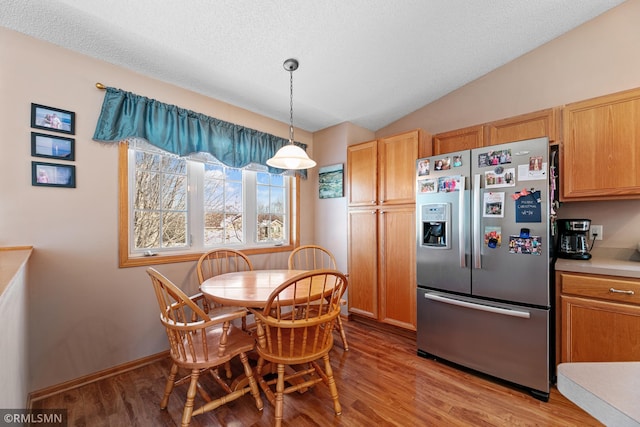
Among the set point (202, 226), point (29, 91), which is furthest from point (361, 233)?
point (29, 91)

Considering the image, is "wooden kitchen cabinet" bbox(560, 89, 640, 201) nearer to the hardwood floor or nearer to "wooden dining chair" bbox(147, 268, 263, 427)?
the hardwood floor

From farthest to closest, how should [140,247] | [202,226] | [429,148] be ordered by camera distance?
[429,148] → [202,226] → [140,247]

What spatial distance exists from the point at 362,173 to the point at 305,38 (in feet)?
4.99

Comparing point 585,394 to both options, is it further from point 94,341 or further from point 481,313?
point 94,341

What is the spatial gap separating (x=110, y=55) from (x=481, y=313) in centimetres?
346

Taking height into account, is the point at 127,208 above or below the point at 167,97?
below

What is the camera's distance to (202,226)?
2.62 meters

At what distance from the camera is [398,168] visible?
9.05 ft

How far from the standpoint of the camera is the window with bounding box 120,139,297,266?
220cm

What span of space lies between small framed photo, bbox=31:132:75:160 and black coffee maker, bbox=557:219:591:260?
12.6 feet

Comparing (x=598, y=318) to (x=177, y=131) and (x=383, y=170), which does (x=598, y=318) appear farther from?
(x=177, y=131)

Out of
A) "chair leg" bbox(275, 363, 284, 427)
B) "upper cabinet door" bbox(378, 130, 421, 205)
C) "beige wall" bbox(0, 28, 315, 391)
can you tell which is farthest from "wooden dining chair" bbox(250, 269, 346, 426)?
"upper cabinet door" bbox(378, 130, 421, 205)

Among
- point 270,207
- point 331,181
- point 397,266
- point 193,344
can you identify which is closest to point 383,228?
point 397,266

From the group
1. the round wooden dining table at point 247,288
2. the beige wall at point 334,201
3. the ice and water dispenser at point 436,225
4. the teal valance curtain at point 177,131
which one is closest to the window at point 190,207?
the teal valance curtain at point 177,131
